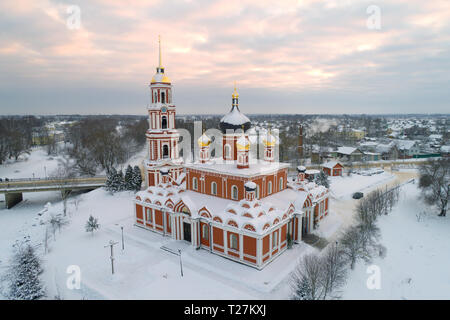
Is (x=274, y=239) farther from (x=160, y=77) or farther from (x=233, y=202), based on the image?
(x=160, y=77)

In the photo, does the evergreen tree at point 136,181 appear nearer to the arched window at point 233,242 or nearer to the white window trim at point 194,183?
the white window trim at point 194,183

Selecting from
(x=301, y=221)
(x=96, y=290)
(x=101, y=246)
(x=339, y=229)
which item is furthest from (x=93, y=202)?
(x=339, y=229)

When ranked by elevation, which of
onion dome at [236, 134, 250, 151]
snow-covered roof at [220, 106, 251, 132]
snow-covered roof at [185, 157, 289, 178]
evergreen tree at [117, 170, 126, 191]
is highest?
snow-covered roof at [220, 106, 251, 132]

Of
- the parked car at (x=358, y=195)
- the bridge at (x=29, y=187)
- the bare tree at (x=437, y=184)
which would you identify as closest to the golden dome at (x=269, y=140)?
the parked car at (x=358, y=195)

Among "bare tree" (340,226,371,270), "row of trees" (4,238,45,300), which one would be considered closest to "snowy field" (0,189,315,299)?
"row of trees" (4,238,45,300)

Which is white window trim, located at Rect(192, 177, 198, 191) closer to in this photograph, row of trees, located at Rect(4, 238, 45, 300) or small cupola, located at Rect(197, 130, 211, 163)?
small cupola, located at Rect(197, 130, 211, 163)
